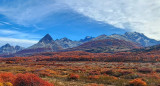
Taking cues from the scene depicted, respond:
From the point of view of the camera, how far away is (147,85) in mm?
15844

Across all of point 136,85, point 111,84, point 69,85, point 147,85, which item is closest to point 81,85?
point 69,85

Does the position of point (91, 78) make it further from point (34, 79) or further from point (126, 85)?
point (34, 79)

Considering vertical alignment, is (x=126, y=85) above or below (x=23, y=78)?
below

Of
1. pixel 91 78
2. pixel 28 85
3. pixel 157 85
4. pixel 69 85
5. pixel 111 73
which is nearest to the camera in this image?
pixel 28 85

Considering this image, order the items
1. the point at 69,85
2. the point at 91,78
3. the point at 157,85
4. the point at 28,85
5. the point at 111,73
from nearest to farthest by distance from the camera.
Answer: the point at 28,85 < the point at 157,85 < the point at 69,85 < the point at 91,78 < the point at 111,73

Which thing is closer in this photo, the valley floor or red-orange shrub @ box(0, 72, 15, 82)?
red-orange shrub @ box(0, 72, 15, 82)

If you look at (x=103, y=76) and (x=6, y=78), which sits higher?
(x=6, y=78)

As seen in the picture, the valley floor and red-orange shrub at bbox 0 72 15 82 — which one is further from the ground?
red-orange shrub at bbox 0 72 15 82

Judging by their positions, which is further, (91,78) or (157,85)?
(91,78)

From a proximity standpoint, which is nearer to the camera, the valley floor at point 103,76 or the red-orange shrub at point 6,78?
the red-orange shrub at point 6,78

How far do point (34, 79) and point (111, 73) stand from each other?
17707 millimetres

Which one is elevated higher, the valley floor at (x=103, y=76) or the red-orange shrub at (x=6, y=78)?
the red-orange shrub at (x=6, y=78)

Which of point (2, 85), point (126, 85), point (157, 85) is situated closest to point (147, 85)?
point (157, 85)

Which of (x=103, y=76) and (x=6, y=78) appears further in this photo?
(x=103, y=76)
